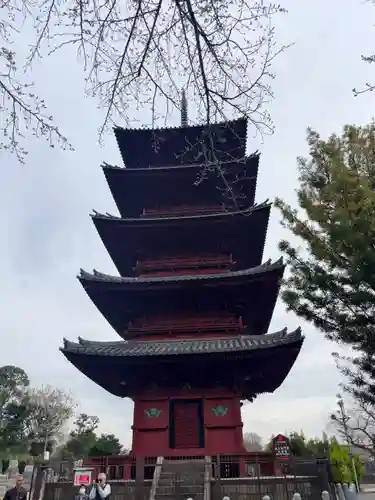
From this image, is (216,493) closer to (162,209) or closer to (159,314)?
(159,314)

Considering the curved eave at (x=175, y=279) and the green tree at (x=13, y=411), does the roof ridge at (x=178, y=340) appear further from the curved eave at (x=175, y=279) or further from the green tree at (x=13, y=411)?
the green tree at (x=13, y=411)

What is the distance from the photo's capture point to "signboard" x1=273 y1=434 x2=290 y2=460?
10.5 metres

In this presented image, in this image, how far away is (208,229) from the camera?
1534 centimetres

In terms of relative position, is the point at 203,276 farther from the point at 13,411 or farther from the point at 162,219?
the point at 13,411

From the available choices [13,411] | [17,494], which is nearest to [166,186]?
[17,494]

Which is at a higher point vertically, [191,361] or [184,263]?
[184,263]

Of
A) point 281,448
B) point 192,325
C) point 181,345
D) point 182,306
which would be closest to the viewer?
point 281,448

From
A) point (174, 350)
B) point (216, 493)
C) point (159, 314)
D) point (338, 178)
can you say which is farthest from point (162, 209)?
point (216, 493)

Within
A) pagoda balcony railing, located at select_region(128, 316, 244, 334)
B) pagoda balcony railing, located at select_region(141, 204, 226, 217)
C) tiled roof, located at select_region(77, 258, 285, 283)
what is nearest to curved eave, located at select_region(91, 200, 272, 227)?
pagoda balcony railing, located at select_region(141, 204, 226, 217)

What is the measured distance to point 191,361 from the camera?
12.0m

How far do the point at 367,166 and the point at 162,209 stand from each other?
344 inches

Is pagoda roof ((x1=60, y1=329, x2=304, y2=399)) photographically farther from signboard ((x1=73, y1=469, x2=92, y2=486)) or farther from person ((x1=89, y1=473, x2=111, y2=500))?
person ((x1=89, y1=473, x2=111, y2=500))

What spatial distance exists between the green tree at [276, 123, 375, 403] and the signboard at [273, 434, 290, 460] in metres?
3.25

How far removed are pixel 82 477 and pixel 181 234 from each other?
8.17m
